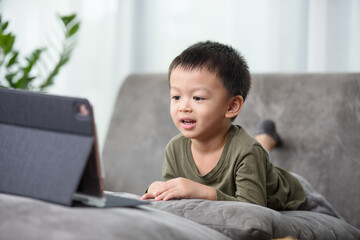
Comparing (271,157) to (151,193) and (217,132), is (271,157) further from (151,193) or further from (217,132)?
(151,193)

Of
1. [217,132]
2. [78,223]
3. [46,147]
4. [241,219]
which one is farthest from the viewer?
[217,132]

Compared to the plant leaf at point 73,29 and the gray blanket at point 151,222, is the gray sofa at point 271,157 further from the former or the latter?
the plant leaf at point 73,29

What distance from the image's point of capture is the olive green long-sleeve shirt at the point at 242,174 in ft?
4.64

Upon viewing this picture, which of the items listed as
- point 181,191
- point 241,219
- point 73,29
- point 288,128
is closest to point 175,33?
point 73,29

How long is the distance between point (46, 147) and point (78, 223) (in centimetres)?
19

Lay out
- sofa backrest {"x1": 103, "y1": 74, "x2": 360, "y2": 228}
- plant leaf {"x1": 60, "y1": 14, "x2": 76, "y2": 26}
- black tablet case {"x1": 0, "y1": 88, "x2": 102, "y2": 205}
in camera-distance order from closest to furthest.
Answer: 1. black tablet case {"x1": 0, "y1": 88, "x2": 102, "y2": 205}
2. sofa backrest {"x1": 103, "y1": 74, "x2": 360, "y2": 228}
3. plant leaf {"x1": 60, "y1": 14, "x2": 76, "y2": 26}

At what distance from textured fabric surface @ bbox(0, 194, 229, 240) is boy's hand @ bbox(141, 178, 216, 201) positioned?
30 centimetres

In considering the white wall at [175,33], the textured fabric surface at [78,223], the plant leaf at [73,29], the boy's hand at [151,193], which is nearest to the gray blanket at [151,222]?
the textured fabric surface at [78,223]

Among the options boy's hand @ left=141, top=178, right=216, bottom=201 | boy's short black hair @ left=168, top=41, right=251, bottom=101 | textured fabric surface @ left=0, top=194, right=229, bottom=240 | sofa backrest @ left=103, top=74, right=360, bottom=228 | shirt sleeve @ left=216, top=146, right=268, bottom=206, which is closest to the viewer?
textured fabric surface @ left=0, top=194, right=229, bottom=240

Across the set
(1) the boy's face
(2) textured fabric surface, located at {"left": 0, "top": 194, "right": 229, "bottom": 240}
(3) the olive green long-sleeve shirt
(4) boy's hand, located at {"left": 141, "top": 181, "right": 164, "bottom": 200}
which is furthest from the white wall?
(2) textured fabric surface, located at {"left": 0, "top": 194, "right": 229, "bottom": 240}

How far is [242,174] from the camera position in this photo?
1428 millimetres

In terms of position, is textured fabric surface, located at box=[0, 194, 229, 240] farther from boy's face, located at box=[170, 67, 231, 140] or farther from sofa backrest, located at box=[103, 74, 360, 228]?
sofa backrest, located at box=[103, 74, 360, 228]

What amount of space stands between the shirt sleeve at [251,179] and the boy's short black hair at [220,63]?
0.68 ft

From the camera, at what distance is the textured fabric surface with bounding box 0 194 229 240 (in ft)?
2.63
